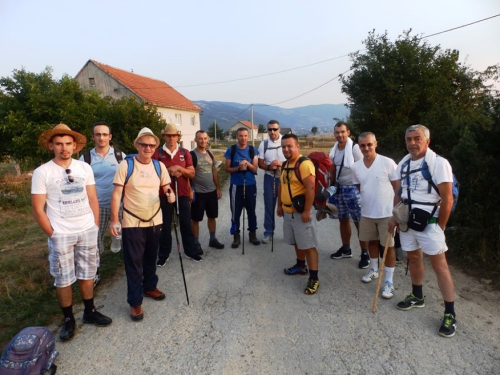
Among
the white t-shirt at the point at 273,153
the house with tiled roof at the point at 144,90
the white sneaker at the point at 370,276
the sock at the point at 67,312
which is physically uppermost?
the house with tiled roof at the point at 144,90

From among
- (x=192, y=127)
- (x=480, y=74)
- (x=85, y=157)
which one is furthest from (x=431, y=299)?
(x=192, y=127)

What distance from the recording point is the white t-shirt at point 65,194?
2762 mm

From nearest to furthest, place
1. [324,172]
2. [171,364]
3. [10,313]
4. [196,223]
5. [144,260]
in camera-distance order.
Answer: [171,364]
[10,313]
[144,260]
[324,172]
[196,223]

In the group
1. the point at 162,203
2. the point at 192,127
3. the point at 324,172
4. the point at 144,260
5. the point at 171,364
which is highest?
the point at 192,127

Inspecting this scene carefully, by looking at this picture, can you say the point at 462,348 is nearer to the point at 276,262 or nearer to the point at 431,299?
the point at 431,299

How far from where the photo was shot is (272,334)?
299 cm

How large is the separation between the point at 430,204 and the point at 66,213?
3.53 meters

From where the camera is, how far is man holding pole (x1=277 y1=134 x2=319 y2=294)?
3725 mm

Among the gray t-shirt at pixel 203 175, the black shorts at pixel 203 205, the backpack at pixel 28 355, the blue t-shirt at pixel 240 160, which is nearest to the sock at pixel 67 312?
the backpack at pixel 28 355

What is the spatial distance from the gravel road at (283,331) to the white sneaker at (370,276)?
2.8 inches

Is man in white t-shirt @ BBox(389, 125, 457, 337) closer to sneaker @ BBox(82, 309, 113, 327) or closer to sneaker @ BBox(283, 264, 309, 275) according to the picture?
sneaker @ BBox(283, 264, 309, 275)

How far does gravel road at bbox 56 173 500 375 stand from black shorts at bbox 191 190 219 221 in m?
1.14

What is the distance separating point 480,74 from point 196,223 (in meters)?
10.5

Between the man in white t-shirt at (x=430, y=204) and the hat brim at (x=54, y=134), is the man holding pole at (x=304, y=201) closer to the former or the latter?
the man in white t-shirt at (x=430, y=204)
